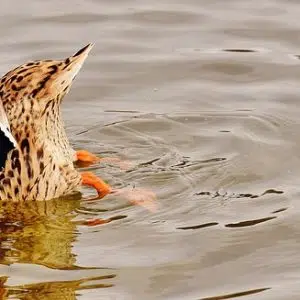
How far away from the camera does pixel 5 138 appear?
25.3ft

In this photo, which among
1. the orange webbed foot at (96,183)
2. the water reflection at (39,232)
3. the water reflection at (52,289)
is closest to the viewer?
the water reflection at (52,289)

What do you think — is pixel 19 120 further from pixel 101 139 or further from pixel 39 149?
pixel 101 139

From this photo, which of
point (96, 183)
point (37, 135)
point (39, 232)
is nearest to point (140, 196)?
point (96, 183)

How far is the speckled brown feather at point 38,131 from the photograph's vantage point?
25.6ft

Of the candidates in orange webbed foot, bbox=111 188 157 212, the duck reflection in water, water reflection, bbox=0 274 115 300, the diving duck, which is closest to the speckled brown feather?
the diving duck

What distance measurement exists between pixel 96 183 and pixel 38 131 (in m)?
0.50

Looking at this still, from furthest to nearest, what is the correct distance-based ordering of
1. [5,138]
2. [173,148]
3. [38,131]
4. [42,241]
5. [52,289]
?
[173,148], [38,131], [5,138], [42,241], [52,289]

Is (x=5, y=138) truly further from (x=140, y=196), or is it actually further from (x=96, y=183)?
(x=140, y=196)

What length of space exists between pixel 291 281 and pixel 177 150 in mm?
2240

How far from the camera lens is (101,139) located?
8883 mm

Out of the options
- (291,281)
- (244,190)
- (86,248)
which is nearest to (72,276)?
(86,248)

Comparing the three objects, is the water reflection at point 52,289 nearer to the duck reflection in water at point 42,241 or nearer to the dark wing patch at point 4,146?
the duck reflection in water at point 42,241

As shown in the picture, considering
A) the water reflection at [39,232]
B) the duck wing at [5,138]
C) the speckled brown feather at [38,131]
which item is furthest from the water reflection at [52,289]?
the speckled brown feather at [38,131]

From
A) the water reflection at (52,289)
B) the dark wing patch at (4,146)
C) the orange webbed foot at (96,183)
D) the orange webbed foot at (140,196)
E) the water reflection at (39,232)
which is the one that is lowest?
the water reflection at (39,232)
